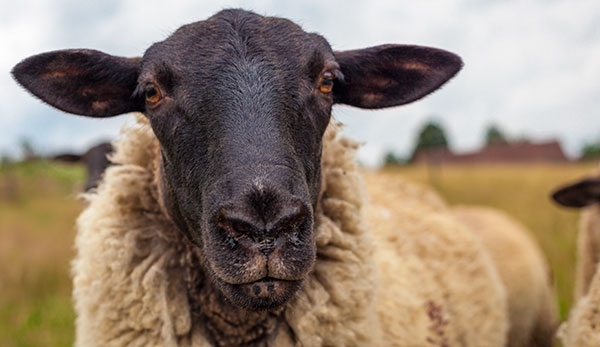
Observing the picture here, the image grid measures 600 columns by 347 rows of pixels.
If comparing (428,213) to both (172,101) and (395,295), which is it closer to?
(395,295)

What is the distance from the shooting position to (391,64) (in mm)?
3195

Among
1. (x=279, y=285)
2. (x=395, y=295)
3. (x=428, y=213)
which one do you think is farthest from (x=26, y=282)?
(x=279, y=285)

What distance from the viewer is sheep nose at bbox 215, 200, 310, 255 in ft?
6.74

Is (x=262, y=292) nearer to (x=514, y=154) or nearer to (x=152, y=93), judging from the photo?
(x=152, y=93)

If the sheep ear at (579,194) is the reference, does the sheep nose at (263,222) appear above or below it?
above

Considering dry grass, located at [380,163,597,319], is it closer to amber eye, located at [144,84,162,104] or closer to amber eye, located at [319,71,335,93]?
amber eye, located at [319,71,335,93]

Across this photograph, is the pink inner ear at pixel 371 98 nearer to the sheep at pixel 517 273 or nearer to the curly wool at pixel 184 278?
the curly wool at pixel 184 278

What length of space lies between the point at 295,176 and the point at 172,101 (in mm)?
797

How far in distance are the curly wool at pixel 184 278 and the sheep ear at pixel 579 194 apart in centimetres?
167

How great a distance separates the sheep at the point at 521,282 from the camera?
6.17 meters

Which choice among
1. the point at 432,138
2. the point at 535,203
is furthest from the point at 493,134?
the point at 535,203

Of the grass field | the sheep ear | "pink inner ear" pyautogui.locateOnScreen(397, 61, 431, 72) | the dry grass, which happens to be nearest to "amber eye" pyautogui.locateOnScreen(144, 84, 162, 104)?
"pink inner ear" pyautogui.locateOnScreen(397, 61, 431, 72)

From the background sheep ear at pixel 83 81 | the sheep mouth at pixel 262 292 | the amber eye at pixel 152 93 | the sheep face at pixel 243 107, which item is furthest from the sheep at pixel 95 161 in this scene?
the sheep mouth at pixel 262 292

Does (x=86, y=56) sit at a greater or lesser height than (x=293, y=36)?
lesser
